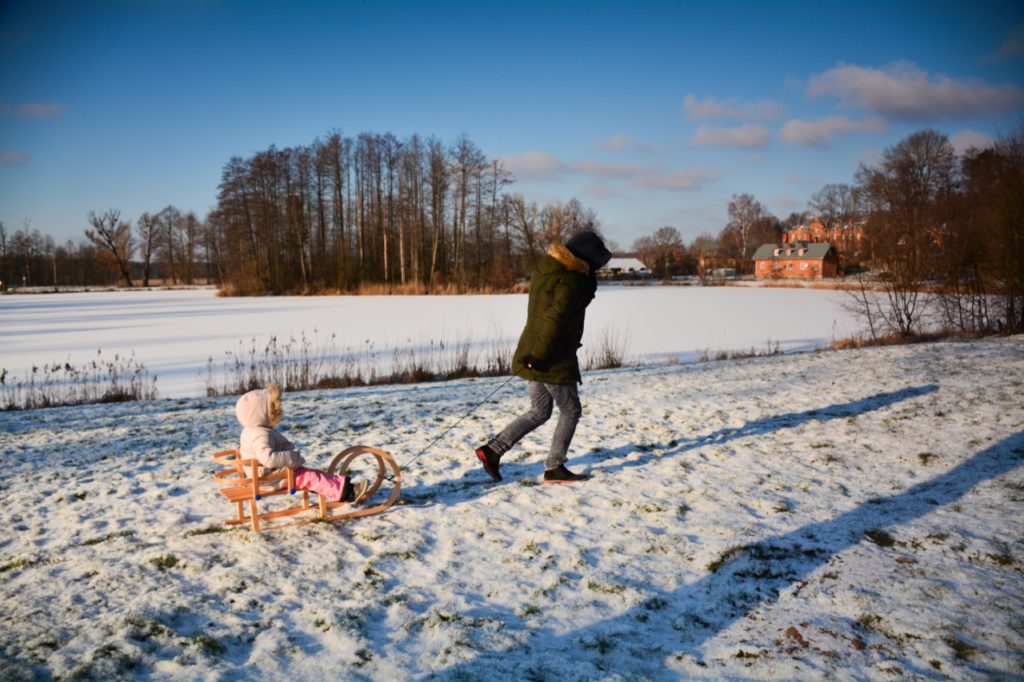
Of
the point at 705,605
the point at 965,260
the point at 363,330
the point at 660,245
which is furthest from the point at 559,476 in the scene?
the point at 660,245

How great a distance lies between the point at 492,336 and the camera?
17.1 m

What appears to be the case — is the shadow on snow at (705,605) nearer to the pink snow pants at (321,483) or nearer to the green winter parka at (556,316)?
the pink snow pants at (321,483)

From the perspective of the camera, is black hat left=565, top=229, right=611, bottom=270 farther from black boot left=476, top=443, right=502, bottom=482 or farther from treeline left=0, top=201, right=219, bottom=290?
treeline left=0, top=201, right=219, bottom=290

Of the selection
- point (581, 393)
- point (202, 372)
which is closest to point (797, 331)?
point (581, 393)

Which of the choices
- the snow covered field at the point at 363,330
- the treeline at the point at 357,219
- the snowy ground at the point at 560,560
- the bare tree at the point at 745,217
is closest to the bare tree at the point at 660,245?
the bare tree at the point at 745,217

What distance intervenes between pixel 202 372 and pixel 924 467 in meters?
11.9

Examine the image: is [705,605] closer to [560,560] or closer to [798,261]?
[560,560]

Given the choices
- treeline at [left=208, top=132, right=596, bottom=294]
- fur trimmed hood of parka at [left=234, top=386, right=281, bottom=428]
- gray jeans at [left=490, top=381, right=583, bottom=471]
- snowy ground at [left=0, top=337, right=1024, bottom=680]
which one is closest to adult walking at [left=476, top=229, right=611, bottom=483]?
gray jeans at [left=490, top=381, right=583, bottom=471]

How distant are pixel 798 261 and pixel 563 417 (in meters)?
83.7

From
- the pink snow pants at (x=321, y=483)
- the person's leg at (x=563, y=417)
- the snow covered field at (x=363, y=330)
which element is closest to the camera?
the pink snow pants at (x=321, y=483)

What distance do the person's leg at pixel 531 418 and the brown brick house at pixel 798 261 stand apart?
77054 millimetres

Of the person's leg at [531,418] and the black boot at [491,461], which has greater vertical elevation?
the person's leg at [531,418]

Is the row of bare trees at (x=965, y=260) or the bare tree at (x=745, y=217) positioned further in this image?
the bare tree at (x=745, y=217)

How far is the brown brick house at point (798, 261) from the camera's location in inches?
3031
